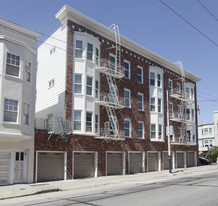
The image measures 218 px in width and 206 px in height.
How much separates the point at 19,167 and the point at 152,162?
16527mm

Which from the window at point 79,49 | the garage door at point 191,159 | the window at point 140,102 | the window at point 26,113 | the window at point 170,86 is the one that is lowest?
the garage door at point 191,159

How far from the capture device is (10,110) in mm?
18062

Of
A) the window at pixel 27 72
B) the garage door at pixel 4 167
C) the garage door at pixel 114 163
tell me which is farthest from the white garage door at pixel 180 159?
the garage door at pixel 4 167

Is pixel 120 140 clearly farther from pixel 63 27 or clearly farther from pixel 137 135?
pixel 63 27

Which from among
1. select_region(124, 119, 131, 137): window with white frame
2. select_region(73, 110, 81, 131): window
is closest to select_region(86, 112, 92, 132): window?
select_region(73, 110, 81, 131): window

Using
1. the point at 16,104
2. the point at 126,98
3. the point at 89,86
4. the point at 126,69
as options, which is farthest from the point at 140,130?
the point at 16,104

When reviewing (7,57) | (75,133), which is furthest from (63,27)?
(75,133)

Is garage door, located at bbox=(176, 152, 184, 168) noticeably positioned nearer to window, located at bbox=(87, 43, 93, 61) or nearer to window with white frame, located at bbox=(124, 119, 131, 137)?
window with white frame, located at bbox=(124, 119, 131, 137)

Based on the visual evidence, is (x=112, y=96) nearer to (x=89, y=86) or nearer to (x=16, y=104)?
(x=89, y=86)

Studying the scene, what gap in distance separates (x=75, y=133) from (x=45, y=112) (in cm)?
451

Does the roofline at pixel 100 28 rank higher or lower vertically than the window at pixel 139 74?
higher

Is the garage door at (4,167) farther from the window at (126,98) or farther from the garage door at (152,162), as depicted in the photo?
the garage door at (152,162)

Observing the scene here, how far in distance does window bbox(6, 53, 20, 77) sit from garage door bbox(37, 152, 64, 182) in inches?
245

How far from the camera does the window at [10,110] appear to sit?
58.5ft
